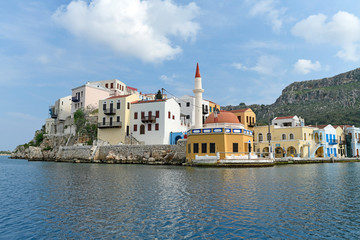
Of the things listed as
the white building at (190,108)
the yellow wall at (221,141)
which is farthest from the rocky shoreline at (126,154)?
the white building at (190,108)

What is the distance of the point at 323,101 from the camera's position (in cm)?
10831

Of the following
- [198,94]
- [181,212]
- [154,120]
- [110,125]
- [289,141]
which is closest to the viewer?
[181,212]

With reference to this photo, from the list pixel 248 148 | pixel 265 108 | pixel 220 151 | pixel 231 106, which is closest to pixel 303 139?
pixel 248 148

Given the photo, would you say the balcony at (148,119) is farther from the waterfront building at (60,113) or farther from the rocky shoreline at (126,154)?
the waterfront building at (60,113)

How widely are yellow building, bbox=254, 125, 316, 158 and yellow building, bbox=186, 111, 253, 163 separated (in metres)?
16.4

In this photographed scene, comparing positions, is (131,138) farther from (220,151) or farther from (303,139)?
(303,139)

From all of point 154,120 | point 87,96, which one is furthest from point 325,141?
point 87,96

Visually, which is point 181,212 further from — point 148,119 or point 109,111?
point 109,111

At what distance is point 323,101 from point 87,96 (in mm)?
89658

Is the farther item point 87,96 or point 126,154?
point 87,96

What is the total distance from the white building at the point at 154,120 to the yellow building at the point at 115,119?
1294mm

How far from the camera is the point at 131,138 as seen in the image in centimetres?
5112

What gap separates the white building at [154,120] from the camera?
160 feet

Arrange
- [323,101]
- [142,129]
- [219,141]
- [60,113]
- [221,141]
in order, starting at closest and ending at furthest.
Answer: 1. [221,141]
2. [219,141]
3. [142,129]
4. [60,113]
5. [323,101]
